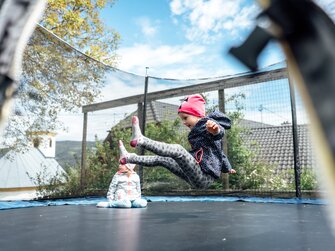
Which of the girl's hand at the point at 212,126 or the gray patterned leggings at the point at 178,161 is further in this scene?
the gray patterned leggings at the point at 178,161

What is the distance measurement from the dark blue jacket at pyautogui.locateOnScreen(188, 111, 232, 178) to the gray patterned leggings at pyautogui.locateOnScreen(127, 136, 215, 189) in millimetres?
38

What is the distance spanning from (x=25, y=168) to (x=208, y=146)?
8.16 feet

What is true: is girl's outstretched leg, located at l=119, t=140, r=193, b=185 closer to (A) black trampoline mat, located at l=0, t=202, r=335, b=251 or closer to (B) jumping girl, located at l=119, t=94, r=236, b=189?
(B) jumping girl, located at l=119, t=94, r=236, b=189

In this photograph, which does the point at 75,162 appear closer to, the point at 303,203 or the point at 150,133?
the point at 150,133

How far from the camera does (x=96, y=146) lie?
3.66 m

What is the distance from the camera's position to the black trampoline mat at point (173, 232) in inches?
47.0

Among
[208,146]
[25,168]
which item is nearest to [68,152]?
[25,168]

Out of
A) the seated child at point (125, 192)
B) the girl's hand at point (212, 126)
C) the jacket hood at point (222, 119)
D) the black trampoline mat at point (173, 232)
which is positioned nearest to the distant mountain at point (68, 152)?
the seated child at point (125, 192)

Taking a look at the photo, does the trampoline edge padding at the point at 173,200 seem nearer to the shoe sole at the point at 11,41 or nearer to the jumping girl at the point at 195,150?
the jumping girl at the point at 195,150

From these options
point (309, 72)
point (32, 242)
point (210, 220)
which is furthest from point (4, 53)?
point (210, 220)

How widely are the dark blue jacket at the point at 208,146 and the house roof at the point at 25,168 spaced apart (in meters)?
2.21

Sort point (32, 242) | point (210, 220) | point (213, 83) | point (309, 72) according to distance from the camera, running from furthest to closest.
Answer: point (213, 83), point (210, 220), point (32, 242), point (309, 72)

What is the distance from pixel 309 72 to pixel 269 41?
1.5 inches

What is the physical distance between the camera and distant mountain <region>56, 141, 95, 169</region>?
3.45 meters
